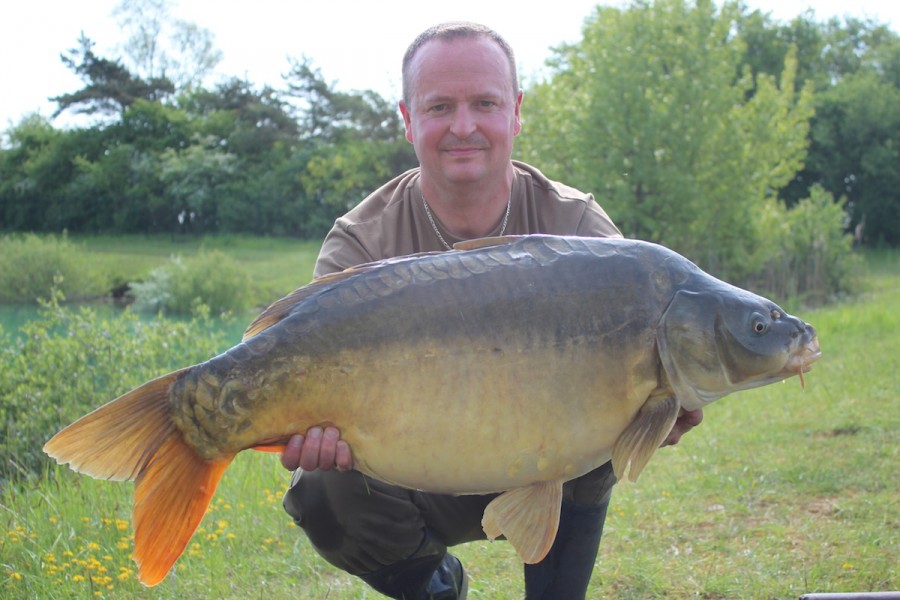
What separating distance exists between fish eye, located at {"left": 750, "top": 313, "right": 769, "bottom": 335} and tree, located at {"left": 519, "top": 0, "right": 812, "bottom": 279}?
41.7 feet

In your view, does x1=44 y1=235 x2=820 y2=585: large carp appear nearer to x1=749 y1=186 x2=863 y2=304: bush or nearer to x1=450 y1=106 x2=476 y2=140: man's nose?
x1=450 y1=106 x2=476 y2=140: man's nose

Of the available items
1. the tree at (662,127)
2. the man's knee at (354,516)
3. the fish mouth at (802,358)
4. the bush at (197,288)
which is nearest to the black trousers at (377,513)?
the man's knee at (354,516)

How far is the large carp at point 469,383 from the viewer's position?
1.89m

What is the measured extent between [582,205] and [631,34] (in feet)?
41.4

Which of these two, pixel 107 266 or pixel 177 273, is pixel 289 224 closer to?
pixel 107 266

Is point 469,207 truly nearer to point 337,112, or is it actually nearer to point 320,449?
point 320,449

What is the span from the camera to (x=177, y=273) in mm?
19188

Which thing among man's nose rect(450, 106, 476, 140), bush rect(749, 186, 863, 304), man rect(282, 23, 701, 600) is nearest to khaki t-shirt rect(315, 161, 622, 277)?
man rect(282, 23, 701, 600)

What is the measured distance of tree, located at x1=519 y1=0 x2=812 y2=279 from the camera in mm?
14367

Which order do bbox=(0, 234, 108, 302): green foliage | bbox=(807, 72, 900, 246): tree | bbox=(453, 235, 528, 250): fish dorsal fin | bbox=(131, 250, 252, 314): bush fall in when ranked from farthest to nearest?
bbox=(807, 72, 900, 246): tree
bbox=(0, 234, 108, 302): green foliage
bbox=(131, 250, 252, 314): bush
bbox=(453, 235, 528, 250): fish dorsal fin

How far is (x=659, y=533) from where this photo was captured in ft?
11.5

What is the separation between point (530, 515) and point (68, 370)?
15.0 feet

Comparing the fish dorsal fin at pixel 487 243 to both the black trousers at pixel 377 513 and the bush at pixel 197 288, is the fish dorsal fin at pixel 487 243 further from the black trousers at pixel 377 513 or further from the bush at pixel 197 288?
the bush at pixel 197 288

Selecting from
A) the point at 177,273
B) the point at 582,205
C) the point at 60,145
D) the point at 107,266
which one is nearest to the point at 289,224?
the point at 60,145
